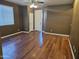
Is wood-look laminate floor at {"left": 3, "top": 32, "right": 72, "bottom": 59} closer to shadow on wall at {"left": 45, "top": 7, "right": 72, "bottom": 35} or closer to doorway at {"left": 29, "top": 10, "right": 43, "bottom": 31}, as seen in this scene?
shadow on wall at {"left": 45, "top": 7, "right": 72, "bottom": 35}

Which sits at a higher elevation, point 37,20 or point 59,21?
point 37,20

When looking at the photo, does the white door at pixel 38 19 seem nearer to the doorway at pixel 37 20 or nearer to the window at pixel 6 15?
the doorway at pixel 37 20

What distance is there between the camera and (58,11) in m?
6.07

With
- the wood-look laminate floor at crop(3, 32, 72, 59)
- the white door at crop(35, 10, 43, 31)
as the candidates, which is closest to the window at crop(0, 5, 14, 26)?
the wood-look laminate floor at crop(3, 32, 72, 59)

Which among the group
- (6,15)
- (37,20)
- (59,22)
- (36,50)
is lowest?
(36,50)

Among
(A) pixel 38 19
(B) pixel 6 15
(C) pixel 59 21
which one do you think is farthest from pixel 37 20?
(B) pixel 6 15

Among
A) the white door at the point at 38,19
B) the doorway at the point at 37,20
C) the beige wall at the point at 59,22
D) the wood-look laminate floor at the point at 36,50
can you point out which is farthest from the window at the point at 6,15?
the beige wall at the point at 59,22

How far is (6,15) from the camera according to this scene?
18.1 ft

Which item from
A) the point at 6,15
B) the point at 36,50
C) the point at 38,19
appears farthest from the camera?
the point at 38,19

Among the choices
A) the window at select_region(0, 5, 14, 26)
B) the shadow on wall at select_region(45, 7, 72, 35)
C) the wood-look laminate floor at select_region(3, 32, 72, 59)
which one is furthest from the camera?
the shadow on wall at select_region(45, 7, 72, 35)

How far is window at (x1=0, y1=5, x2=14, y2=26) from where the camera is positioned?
510 cm

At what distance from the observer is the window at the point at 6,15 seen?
5095mm

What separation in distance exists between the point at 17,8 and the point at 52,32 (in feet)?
11.4

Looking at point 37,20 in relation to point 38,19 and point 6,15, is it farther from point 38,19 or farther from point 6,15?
point 6,15
